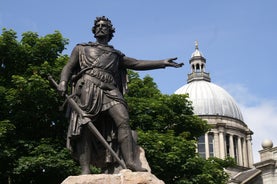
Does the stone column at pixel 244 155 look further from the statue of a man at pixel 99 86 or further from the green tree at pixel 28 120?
the statue of a man at pixel 99 86

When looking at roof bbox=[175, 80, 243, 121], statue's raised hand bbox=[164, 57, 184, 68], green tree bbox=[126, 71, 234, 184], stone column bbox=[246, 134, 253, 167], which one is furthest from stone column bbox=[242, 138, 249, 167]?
statue's raised hand bbox=[164, 57, 184, 68]

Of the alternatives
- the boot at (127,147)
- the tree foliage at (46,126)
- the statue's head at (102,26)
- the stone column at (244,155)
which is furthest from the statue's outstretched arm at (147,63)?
the stone column at (244,155)

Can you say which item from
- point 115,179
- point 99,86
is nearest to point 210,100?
point 99,86

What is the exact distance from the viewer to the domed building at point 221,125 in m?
64.0

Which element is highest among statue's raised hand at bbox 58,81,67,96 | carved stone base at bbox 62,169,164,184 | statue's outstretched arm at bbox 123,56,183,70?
statue's outstretched arm at bbox 123,56,183,70

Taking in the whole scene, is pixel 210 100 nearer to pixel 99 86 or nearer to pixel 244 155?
pixel 244 155

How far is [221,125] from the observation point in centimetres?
6444

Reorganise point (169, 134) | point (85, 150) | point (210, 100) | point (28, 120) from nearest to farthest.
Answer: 1. point (85, 150)
2. point (28, 120)
3. point (169, 134)
4. point (210, 100)

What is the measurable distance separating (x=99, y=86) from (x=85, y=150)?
101 centimetres

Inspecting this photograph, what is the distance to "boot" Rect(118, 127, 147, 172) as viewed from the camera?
8070mm

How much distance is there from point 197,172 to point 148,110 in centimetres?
333

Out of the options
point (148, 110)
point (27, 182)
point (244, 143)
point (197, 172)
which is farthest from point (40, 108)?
point (244, 143)

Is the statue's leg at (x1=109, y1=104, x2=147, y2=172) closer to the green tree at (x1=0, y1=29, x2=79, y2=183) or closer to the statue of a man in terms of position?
the statue of a man

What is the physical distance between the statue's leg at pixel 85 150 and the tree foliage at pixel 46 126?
31.9 ft
